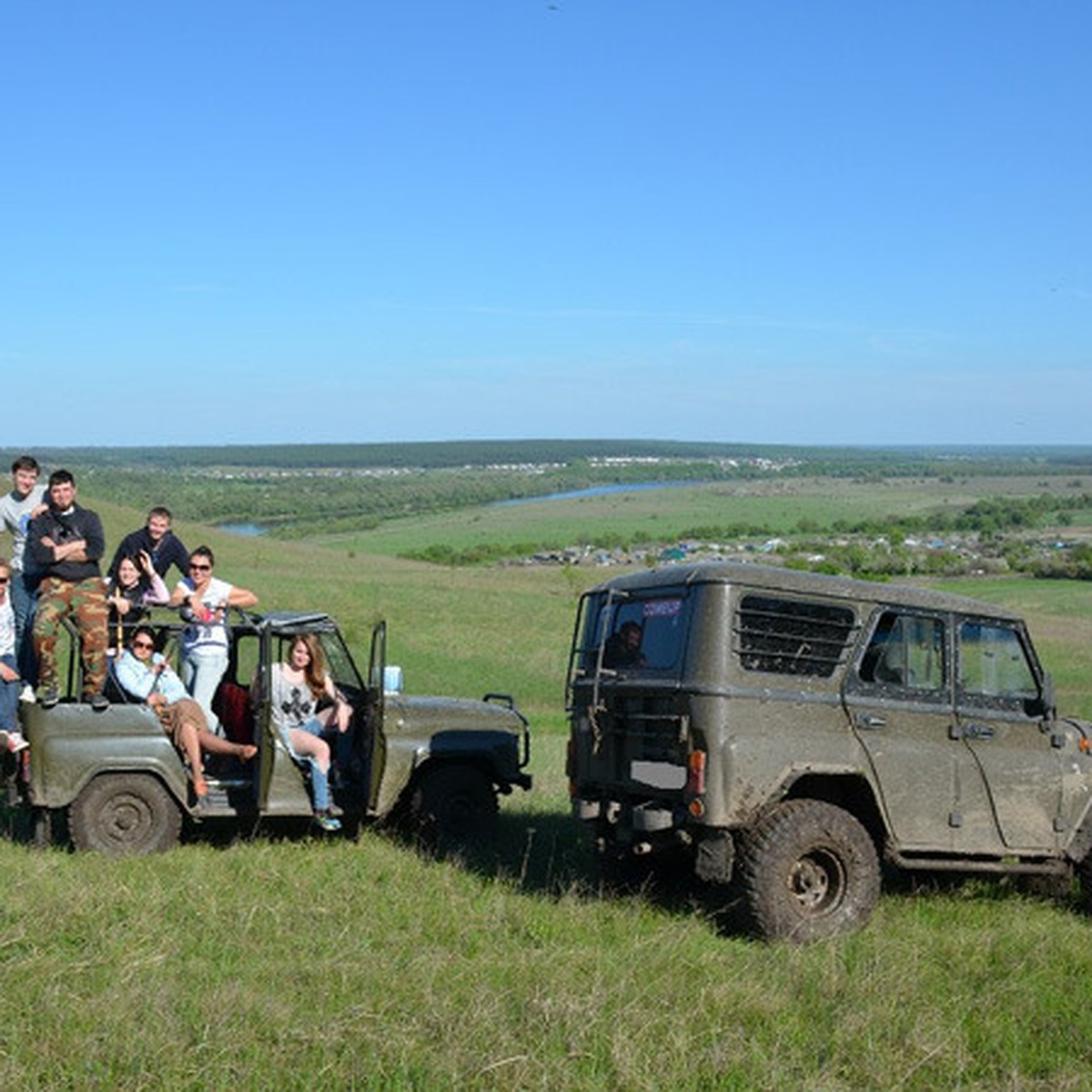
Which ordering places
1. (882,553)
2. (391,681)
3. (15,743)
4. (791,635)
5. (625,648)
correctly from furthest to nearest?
(882,553), (391,681), (15,743), (625,648), (791,635)

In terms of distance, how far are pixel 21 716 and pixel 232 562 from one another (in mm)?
46551

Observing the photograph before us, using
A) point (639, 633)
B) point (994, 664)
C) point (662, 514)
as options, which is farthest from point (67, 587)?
point (662, 514)

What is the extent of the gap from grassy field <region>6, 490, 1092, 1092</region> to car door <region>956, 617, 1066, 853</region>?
1.96 feet

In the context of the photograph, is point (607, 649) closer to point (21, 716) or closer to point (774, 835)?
point (774, 835)

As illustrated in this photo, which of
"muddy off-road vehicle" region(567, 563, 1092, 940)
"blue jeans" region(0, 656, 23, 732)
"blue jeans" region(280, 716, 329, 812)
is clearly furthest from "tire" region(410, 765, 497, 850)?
"blue jeans" region(0, 656, 23, 732)

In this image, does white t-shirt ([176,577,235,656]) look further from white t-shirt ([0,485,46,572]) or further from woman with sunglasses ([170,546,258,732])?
white t-shirt ([0,485,46,572])

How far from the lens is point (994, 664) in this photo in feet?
32.6

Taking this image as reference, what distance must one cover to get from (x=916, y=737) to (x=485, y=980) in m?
3.40

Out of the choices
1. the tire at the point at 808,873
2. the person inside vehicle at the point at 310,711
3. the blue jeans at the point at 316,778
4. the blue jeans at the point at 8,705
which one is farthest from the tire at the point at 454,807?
the tire at the point at 808,873

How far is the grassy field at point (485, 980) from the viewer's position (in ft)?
20.6

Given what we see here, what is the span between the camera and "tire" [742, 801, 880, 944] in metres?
8.59

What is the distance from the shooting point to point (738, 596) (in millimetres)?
9000

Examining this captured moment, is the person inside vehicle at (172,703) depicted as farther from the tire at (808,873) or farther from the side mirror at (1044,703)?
the side mirror at (1044,703)

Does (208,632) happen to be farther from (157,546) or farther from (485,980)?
(485,980)
